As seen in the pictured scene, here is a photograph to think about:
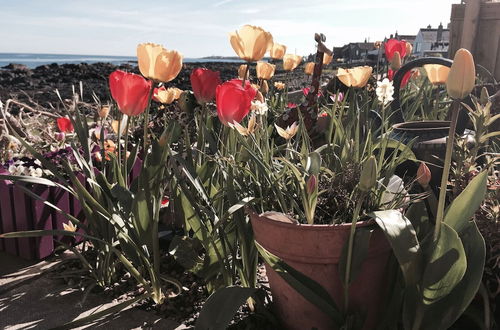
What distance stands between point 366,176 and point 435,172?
82cm

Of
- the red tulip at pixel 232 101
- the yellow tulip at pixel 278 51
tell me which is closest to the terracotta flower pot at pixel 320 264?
the red tulip at pixel 232 101

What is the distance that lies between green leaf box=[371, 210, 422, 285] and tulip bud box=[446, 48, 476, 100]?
0.33 metres

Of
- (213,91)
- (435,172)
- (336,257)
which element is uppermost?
(213,91)

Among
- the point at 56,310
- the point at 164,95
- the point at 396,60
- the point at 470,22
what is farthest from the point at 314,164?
the point at 470,22

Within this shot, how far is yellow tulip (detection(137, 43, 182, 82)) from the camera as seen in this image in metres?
1.43

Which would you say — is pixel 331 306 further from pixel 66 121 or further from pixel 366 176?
pixel 66 121

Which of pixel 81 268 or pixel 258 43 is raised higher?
pixel 258 43

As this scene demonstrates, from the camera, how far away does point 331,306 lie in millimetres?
1263

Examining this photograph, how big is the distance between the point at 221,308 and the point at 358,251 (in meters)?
0.39

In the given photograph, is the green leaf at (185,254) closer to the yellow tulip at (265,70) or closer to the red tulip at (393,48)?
the yellow tulip at (265,70)

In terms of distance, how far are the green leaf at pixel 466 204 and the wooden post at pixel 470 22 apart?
4357mm

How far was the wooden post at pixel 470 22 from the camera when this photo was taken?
4.85 meters

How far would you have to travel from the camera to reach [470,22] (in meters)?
4.89

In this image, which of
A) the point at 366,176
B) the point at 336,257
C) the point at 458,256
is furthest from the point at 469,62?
the point at 336,257
